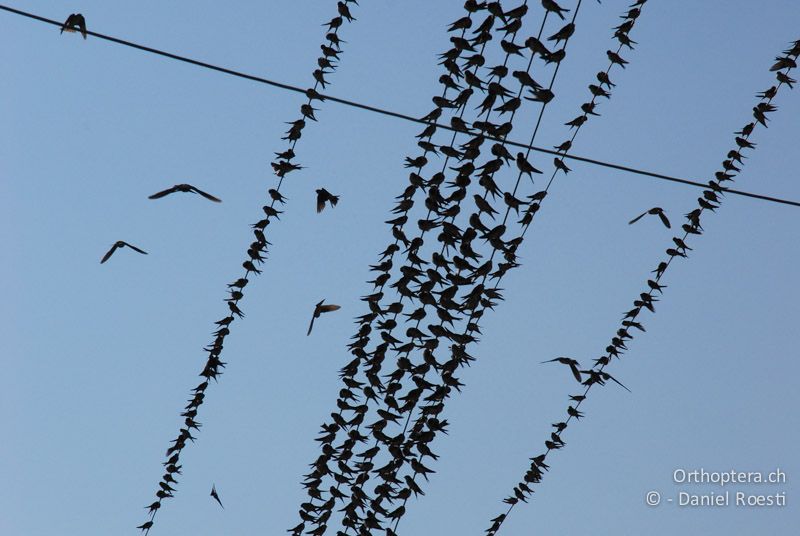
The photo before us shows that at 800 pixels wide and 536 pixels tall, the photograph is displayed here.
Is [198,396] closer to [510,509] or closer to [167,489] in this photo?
[167,489]

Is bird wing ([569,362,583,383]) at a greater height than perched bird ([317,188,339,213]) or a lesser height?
lesser

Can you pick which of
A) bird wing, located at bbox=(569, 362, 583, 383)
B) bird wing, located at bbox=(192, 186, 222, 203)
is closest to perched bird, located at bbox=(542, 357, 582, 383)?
bird wing, located at bbox=(569, 362, 583, 383)

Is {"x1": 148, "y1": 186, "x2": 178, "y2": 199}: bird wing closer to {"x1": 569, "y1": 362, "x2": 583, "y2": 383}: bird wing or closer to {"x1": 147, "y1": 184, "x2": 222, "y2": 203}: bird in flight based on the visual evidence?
{"x1": 147, "y1": 184, "x2": 222, "y2": 203}: bird in flight

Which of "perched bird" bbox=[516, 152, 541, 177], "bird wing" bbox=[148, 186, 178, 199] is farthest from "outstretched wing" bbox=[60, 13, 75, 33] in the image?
"perched bird" bbox=[516, 152, 541, 177]

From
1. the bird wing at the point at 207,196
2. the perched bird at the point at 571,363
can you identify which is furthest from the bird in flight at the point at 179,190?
the perched bird at the point at 571,363

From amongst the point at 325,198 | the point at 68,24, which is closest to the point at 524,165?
the point at 325,198

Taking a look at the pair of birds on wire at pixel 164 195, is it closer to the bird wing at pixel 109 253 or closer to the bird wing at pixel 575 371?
the bird wing at pixel 109 253

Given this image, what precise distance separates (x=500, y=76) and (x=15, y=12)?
2.46 m

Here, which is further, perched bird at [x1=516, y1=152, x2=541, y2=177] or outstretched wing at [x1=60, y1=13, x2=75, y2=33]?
outstretched wing at [x1=60, y1=13, x2=75, y2=33]

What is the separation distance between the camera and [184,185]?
3514mm

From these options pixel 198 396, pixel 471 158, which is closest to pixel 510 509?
pixel 198 396

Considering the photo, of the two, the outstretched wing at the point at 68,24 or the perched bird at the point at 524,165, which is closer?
the perched bird at the point at 524,165

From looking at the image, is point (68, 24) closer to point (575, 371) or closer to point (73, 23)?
point (73, 23)

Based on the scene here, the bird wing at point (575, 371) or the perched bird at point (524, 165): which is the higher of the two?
the perched bird at point (524, 165)
